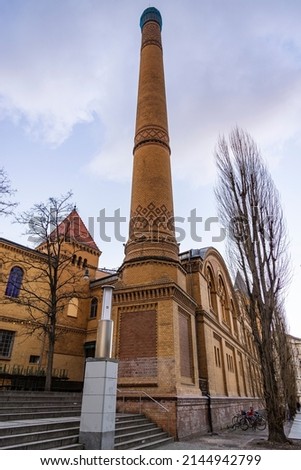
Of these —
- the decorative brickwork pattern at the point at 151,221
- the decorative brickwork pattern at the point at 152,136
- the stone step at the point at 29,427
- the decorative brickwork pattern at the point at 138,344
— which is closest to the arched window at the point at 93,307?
the decorative brickwork pattern at the point at 151,221

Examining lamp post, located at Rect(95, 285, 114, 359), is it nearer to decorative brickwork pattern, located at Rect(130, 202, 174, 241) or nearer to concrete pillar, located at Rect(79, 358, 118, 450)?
concrete pillar, located at Rect(79, 358, 118, 450)

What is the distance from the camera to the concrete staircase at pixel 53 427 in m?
5.88

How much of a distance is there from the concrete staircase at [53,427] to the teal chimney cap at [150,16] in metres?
22.1

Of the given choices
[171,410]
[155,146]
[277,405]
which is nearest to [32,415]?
[171,410]

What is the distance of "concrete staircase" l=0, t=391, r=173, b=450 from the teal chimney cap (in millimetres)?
22131

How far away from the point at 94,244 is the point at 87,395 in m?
22.9

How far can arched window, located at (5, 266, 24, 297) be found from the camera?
21.1 m

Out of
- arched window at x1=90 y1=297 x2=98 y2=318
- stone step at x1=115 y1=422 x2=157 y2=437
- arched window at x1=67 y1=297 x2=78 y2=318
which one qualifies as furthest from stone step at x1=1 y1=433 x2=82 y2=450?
arched window at x1=90 y1=297 x2=98 y2=318

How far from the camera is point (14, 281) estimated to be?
21.5m

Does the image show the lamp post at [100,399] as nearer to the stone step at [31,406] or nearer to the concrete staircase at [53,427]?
the concrete staircase at [53,427]

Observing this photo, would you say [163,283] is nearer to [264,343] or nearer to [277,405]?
[264,343]

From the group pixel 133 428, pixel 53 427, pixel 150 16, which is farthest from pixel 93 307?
pixel 150 16

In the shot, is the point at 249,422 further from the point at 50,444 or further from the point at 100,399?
the point at 50,444

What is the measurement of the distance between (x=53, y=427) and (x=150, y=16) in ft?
76.4
